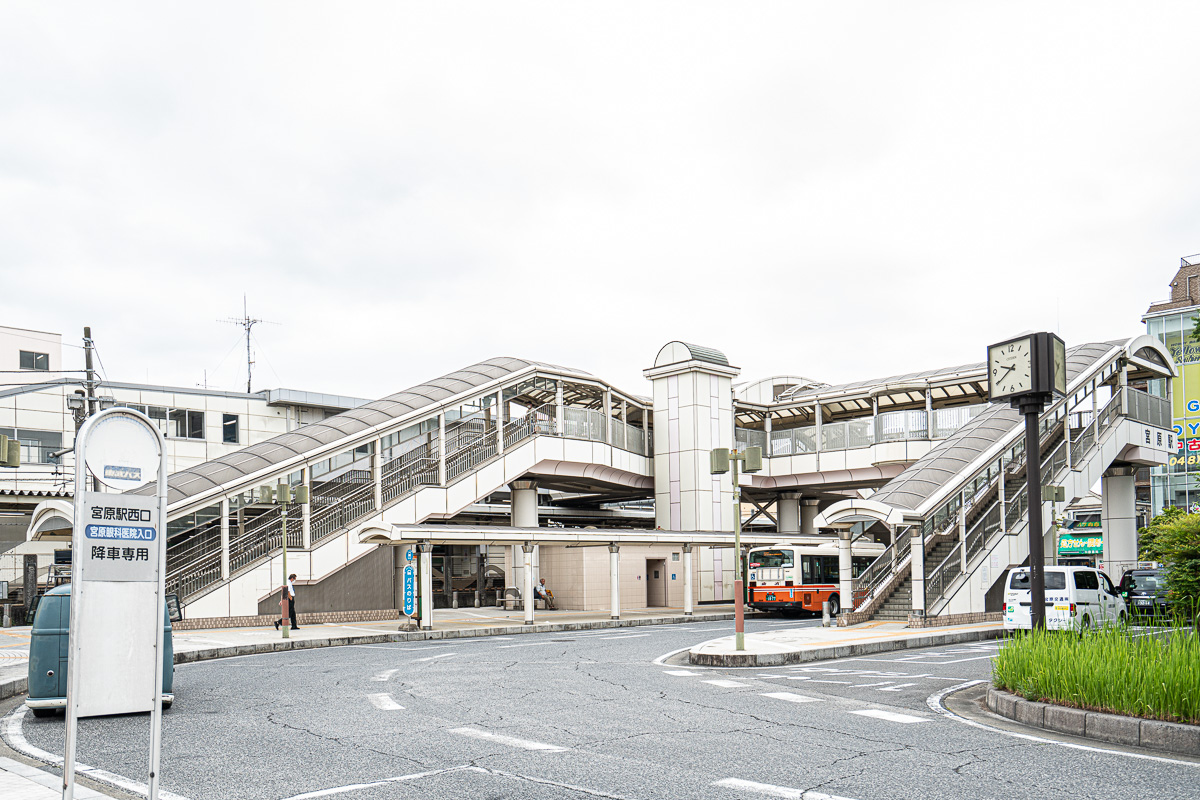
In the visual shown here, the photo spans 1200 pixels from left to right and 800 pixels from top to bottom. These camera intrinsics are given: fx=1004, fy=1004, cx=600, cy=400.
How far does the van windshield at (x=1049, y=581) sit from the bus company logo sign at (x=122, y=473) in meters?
19.9

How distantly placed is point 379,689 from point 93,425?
8320 millimetres

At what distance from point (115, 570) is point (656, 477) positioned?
123ft

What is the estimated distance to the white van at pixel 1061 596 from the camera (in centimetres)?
2122

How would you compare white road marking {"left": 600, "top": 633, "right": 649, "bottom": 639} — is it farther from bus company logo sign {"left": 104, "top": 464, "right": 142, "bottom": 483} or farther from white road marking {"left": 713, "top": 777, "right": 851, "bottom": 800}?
bus company logo sign {"left": 104, "top": 464, "right": 142, "bottom": 483}

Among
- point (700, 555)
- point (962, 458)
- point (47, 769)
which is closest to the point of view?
point (47, 769)

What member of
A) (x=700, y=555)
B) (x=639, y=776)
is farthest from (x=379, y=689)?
(x=700, y=555)

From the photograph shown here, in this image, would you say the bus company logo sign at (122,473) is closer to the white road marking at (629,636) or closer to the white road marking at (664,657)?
the white road marking at (664,657)

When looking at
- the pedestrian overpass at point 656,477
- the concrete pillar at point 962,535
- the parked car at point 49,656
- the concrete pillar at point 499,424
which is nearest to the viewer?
the parked car at point 49,656

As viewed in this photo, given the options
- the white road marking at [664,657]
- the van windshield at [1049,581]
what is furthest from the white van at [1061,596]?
the white road marking at [664,657]

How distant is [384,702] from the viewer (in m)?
12.4

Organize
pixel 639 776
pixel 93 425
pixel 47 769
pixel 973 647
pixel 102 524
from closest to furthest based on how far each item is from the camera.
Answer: pixel 93 425 → pixel 102 524 → pixel 639 776 → pixel 47 769 → pixel 973 647

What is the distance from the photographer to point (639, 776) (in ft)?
25.8

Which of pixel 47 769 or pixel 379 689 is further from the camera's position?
pixel 379 689

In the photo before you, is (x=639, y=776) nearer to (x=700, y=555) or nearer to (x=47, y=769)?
(x=47, y=769)
